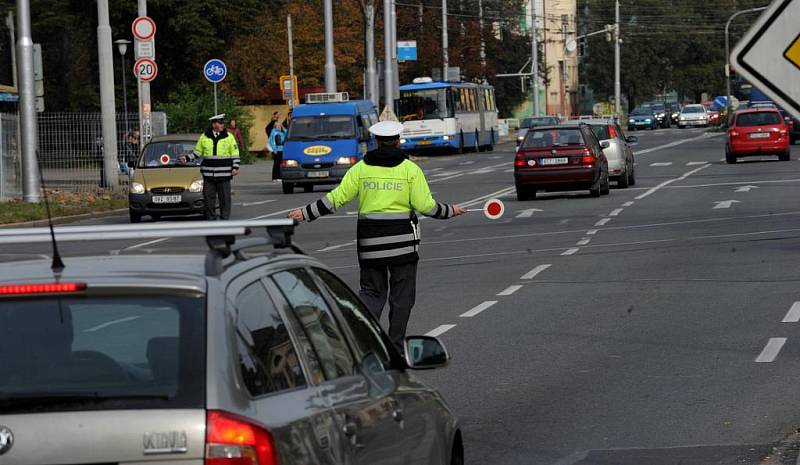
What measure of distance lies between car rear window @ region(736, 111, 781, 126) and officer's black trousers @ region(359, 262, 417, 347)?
37228mm

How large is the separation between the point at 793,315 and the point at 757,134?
3362 cm

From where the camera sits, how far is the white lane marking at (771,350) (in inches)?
470

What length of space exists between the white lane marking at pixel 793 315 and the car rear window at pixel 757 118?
32.4 m

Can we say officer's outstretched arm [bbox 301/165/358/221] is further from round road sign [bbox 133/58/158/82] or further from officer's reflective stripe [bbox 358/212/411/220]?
round road sign [bbox 133/58/158/82]

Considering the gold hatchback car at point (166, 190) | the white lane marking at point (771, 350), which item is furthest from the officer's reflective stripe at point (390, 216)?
the gold hatchback car at point (166, 190)

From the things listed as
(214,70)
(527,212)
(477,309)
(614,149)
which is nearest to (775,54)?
(477,309)

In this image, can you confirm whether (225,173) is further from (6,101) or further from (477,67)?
(477,67)

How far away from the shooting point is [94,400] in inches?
162

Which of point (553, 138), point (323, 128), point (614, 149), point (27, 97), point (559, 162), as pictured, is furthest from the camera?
point (323, 128)

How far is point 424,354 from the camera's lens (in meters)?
5.98

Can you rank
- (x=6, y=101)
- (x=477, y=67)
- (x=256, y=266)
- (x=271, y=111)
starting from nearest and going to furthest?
(x=256, y=266)
(x=6, y=101)
(x=271, y=111)
(x=477, y=67)

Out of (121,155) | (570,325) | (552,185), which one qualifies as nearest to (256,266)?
(570,325)

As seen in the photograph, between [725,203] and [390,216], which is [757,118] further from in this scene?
[390,216]

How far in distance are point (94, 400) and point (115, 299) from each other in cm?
33
